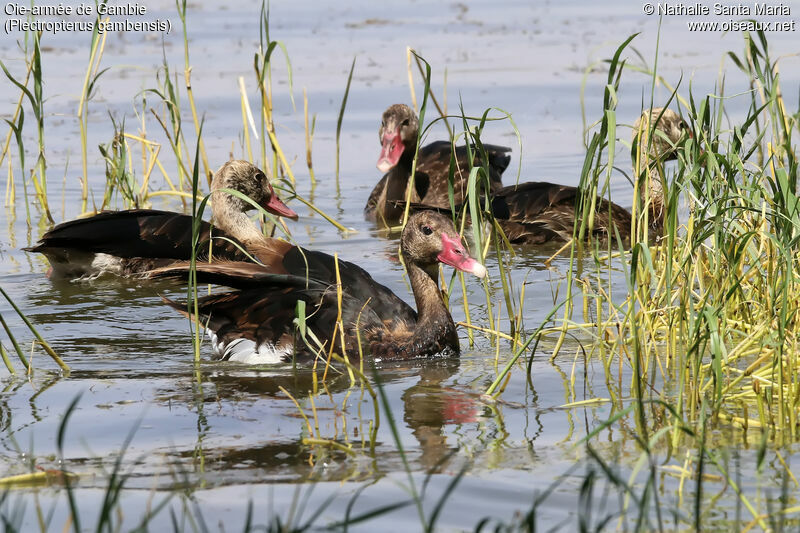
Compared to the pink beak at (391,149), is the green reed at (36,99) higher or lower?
higher

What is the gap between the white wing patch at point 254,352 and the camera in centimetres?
618

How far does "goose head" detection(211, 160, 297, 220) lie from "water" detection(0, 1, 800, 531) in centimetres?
54

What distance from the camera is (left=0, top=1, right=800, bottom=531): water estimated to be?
407cm

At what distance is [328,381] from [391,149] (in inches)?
204

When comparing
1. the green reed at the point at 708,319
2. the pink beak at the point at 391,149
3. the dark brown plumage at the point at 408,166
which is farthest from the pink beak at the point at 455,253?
the pink beak at the point at 391,149

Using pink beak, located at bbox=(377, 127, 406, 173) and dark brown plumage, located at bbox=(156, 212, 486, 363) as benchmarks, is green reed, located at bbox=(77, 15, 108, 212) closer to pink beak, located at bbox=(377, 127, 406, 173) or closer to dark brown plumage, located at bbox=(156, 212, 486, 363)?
dark brown plumage, located at bbox=(156, 212, 486, 363)

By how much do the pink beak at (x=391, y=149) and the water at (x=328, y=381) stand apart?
0.49 metres

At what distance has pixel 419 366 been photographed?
20.1 feet

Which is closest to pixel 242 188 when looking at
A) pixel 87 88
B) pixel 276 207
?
pixel 276 207

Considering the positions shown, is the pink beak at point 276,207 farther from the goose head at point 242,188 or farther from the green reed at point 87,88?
the green reed at point 87,88

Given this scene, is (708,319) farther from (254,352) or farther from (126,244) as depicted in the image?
(126,244)

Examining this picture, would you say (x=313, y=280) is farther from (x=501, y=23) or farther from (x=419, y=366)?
(x=501, y=23)

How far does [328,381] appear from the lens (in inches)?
223

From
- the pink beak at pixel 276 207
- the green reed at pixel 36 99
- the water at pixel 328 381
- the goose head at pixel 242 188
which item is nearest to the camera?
the water at pixel 328 381
